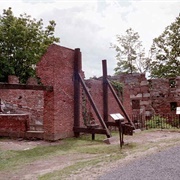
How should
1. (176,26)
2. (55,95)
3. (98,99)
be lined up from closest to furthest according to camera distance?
(55,95)
(98,99)
(176,26)

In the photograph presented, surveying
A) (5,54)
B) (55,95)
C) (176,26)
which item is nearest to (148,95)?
(176,26)

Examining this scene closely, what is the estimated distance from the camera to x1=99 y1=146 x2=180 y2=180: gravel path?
18.5ft

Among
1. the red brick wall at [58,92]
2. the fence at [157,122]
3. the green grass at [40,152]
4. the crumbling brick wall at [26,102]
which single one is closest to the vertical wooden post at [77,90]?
the red brick wall at [58,92]

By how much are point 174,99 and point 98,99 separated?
8.73 meters

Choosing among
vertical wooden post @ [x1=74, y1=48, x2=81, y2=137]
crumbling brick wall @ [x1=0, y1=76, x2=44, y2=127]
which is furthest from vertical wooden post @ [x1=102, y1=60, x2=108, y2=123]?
crumbling brick wall @ [x1=0, y1=76, x2=44, y2=127]

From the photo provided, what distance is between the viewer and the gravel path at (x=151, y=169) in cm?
564

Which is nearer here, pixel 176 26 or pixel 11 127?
pixel 11 127

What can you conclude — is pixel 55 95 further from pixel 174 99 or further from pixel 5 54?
pixel 5 54

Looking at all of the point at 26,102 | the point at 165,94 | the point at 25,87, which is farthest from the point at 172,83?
the point at 25,87

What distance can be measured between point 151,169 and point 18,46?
2279 centimetres

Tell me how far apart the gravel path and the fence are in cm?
992

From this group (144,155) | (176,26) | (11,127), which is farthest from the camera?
(176,26)

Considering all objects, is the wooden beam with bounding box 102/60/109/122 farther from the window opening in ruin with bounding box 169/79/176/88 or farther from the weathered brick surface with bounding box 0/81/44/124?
the window opening in ruin with bounding box 169/79/176/88

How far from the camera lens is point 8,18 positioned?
1054 inches
